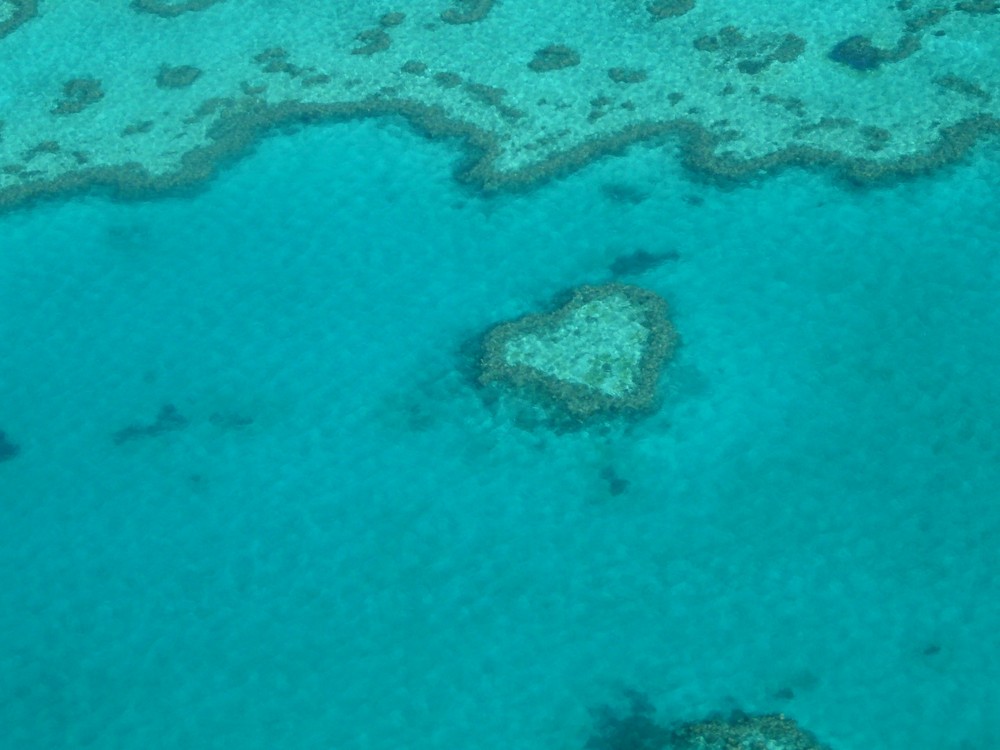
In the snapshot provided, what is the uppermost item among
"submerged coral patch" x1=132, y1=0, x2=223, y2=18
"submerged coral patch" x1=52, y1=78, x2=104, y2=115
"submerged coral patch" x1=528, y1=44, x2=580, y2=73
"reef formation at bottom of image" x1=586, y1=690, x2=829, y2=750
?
"submerged coral patch" x1=132, y1=0, x2=223, y2=18

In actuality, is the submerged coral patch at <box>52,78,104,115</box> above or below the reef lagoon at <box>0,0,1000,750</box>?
above

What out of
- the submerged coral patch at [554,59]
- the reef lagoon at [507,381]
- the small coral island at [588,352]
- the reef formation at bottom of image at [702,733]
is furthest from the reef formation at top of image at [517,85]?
the reef formation at bottom of image at [702,733]

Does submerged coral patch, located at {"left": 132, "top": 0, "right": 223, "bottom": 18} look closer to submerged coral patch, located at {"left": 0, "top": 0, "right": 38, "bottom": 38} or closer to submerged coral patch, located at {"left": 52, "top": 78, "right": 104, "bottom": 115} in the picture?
submerged coral patch, located at {"left": 0, "top": 0, "right": 38, "bottom": 38}

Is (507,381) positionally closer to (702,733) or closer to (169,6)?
(702,733)

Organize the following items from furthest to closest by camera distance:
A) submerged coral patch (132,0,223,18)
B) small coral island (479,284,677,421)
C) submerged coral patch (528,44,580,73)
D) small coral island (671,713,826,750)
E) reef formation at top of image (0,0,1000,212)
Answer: submerged coral patch (132,0,223,18) → submerged coral patch (528,44,580,73) → reef formation at top of image (0,0,1000,212) → small coral island (479,284,677,421) → small coral island (671,713,826,750)

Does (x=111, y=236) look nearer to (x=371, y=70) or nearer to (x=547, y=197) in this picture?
(x=371, y=70)

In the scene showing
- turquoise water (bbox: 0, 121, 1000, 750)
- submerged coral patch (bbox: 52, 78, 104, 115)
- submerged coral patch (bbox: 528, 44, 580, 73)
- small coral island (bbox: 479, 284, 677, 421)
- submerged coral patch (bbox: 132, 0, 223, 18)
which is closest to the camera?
turquoise water (bbox: 0, 121, 1000, 750)

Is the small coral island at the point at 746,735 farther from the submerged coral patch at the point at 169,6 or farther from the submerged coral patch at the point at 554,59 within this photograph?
the submerged coral patch at the point at 169,6

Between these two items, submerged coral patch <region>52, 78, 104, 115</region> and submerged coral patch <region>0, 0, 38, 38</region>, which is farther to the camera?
submerged coral patch <region>0, 0, 38, 38</region>

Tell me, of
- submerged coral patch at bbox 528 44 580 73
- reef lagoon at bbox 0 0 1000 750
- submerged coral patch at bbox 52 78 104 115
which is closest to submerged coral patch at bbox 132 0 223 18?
reef lagoon at bbox 0 0 1000 750
